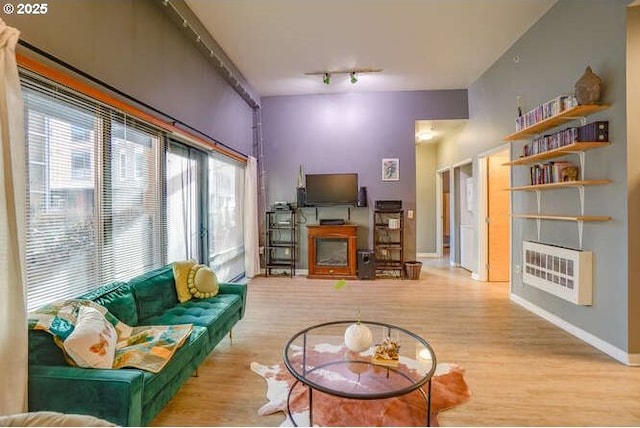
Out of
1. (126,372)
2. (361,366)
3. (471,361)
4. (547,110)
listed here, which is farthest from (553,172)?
(126,372)

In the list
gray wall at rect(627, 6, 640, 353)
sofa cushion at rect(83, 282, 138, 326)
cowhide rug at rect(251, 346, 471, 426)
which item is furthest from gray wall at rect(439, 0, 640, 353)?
sofa cushion at rect(83, 282, 138, 326)

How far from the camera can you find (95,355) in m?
1.57

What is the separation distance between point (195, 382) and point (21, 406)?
983mm

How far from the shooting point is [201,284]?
9.35ft

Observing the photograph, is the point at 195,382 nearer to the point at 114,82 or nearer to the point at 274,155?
the point at 114,82

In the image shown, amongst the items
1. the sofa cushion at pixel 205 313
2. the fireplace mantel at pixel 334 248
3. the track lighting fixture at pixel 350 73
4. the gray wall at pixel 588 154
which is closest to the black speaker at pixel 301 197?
the fireplace mantel at pixel 334 248

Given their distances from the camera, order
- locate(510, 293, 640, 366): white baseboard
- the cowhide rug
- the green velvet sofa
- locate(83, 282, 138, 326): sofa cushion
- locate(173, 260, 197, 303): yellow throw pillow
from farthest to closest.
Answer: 1. locate(173, 260, 197, 303): yellow throw pillow
2. locate(510, 293, 640, 366): white baseboard
3. locate(83, 282, 138, 326): sofa cushion
4. the cowhide rug
5. the green velvet sofa

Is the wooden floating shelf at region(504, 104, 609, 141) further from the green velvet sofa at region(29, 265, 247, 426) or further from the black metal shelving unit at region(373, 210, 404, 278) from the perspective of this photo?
the green velvet sofa at region(29, 265, 247, 426)

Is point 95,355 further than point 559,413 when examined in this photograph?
No

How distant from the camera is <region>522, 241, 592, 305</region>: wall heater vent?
2844 millimetres

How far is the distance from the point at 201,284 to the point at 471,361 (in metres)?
2.43

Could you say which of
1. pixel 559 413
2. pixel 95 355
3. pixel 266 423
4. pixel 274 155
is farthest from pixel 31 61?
pixel 274 155

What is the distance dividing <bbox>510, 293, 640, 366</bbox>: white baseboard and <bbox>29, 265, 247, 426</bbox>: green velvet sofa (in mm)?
3271

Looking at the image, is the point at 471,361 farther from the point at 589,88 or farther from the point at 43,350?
the point at 43,350
